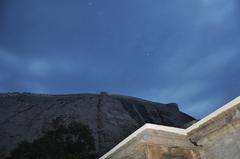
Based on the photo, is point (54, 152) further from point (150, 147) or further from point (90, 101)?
point (150, 147)

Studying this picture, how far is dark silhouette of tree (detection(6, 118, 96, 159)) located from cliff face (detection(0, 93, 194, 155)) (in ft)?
6.13

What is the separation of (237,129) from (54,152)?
19.8 meters

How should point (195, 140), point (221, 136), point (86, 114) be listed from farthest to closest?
point (86, 114)
point (195, 140)
point (221, 136)

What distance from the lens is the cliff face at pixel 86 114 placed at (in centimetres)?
2930

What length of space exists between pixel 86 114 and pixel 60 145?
9673 millimetres

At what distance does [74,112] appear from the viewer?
3303cm

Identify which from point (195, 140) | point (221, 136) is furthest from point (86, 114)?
point (221, 136)

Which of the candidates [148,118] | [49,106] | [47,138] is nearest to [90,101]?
[49,106]

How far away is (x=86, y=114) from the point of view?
107ft

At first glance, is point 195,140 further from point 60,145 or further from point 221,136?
point 60,145

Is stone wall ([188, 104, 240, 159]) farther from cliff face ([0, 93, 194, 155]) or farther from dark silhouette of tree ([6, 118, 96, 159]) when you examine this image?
cliff face ([0, 93, 194, 155])

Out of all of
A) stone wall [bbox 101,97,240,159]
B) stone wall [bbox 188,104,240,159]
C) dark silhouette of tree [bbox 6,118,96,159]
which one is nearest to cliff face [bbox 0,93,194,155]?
dark silhouette of tree [bbox 6,118,96,159]

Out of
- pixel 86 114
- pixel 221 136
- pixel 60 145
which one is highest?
pixel 86 114

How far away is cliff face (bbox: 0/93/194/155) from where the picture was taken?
29.3 meters
